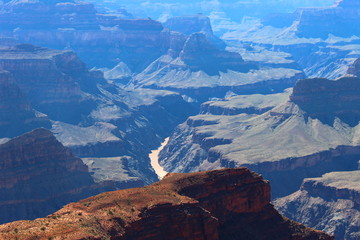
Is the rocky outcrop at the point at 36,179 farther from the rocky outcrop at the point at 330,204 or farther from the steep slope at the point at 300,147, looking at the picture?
the steep slope at the point at 300,147

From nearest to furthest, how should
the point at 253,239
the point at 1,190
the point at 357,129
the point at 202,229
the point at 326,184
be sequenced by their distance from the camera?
the point at 202,229, the point at 253,239, the point at 1,190, the point at 326,184, the point at 357,129

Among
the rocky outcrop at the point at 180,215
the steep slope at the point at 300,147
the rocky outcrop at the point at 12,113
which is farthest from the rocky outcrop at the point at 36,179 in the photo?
the rocky outcrop at the point at 180,215

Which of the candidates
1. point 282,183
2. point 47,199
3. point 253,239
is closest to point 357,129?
point 282,183

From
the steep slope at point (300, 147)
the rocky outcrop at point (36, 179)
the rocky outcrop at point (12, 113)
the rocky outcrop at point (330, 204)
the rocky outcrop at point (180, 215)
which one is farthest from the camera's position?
the rocky outcrop at point (12, 113)

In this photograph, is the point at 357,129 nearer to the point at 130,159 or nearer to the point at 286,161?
the point at 286,161

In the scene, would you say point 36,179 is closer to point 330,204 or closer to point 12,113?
point 330,204
